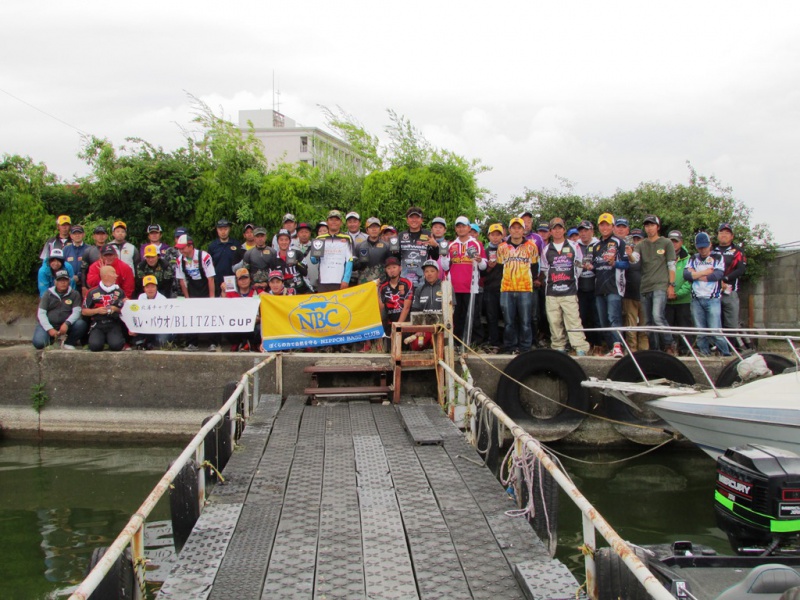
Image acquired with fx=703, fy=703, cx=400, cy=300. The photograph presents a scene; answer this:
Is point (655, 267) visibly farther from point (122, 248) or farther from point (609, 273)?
point (122, 248)

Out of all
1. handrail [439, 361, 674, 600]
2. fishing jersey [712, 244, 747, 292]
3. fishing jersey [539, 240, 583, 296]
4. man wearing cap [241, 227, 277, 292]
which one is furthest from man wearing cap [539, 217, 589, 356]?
handrail [439, 361, 674, 600]

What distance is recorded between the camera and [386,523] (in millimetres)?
4707

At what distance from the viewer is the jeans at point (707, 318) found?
10.9 m

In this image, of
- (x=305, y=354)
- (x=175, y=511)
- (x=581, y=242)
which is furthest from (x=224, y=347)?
(x=175, y=511)

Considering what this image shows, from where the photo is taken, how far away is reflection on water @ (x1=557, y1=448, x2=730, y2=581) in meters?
7.32

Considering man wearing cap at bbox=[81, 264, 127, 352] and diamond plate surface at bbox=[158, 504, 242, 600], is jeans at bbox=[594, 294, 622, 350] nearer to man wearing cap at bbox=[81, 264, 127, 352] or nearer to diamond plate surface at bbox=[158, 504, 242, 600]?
diamond plate surface at bbox=[158, 504, 242, 600]

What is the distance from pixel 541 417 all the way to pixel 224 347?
17.0ft

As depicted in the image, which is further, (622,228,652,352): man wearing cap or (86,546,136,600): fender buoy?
(622,228,652,352): man wearing cap

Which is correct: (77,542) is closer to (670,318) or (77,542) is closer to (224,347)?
(224,347)

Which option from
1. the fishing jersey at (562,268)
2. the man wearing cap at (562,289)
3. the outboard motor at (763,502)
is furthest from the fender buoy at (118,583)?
the fishing jersey at (562,268)

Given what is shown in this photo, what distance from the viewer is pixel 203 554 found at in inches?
163

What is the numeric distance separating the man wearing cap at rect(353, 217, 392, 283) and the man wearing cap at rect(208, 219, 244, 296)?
6.86ft

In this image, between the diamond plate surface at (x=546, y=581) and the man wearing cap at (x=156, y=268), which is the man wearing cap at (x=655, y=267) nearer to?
the man wearing cap at (x=156, y=268)

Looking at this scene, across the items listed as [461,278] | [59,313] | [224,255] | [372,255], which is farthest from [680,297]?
[59,313]
